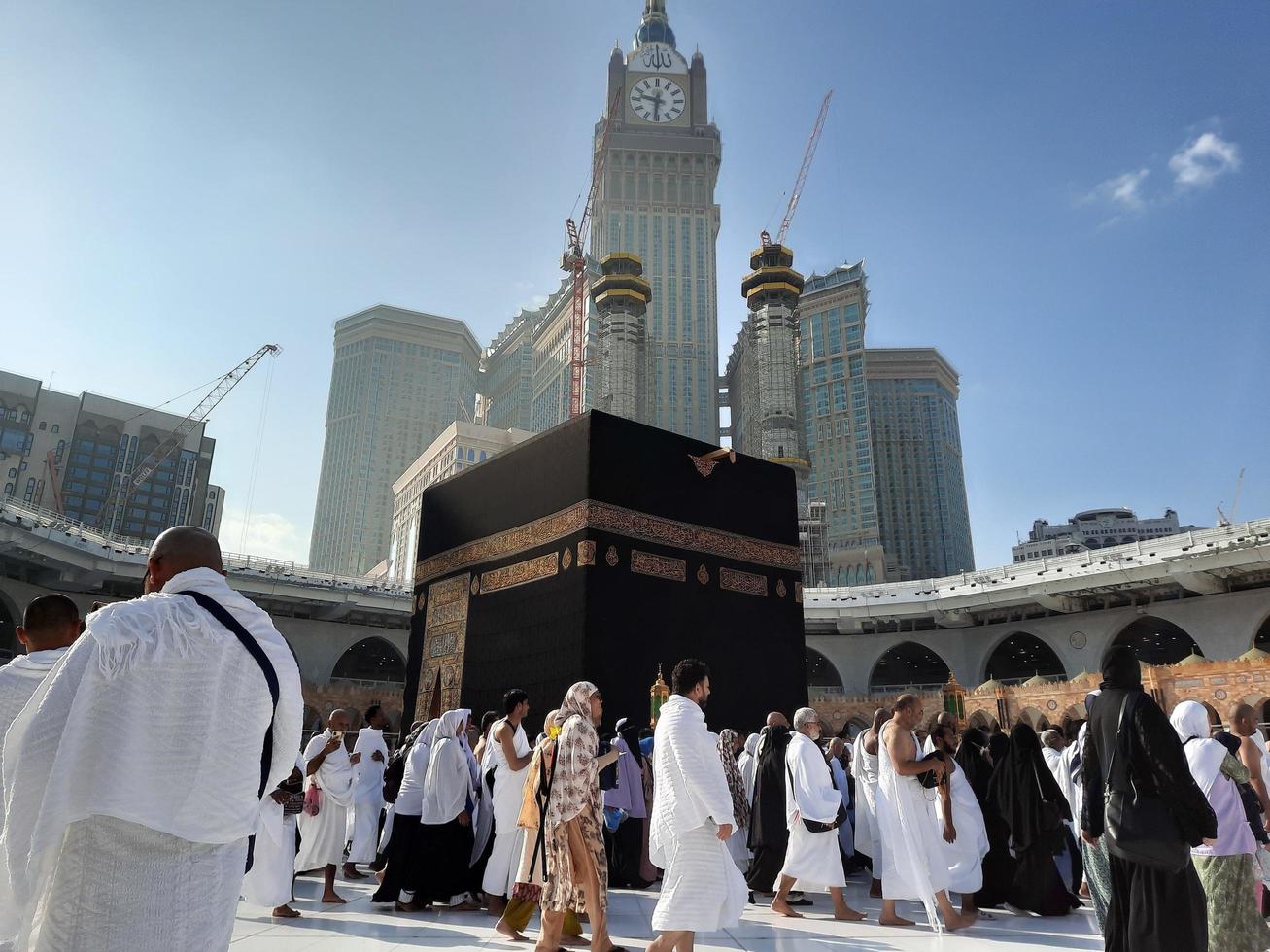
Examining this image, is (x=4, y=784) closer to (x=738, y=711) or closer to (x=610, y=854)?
(x=610, y=854)

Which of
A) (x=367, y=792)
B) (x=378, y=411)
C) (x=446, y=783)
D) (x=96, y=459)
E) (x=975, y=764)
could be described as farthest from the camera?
(x=378, y=411)

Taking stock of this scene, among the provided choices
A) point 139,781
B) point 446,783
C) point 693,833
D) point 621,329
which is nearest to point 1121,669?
point 693,833

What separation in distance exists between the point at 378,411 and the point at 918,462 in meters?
53.8

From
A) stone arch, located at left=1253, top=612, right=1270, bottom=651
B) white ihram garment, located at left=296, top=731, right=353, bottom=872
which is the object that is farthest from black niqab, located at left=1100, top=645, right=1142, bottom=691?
stone arch, located at left=1253, top=612, right=1270, bottom=651

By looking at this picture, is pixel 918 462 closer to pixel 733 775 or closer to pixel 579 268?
pixel 579 268

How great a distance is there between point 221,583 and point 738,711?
8.27 m

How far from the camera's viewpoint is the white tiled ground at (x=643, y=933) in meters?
3.78

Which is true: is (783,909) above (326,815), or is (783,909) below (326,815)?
below

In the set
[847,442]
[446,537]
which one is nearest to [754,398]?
[847,442]

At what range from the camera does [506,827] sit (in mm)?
4660

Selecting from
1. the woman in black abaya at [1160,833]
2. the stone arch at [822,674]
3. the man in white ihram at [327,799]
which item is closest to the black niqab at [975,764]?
the woman in black abaya at [1160,833]

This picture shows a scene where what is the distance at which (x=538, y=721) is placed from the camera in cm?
886

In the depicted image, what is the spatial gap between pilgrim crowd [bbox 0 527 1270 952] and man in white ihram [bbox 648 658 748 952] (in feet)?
0.03

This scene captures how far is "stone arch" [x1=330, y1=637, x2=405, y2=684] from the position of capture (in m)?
35.2
